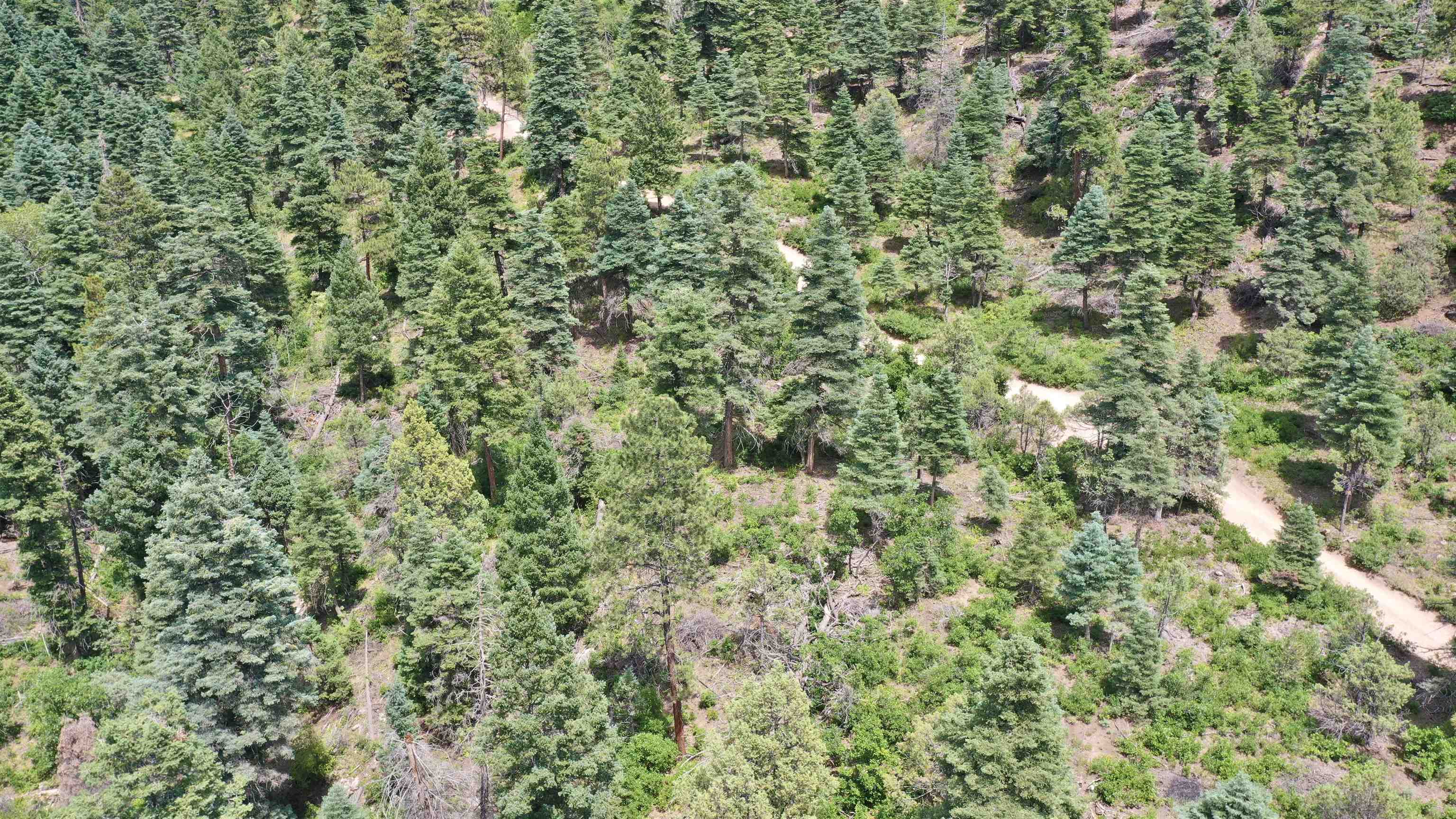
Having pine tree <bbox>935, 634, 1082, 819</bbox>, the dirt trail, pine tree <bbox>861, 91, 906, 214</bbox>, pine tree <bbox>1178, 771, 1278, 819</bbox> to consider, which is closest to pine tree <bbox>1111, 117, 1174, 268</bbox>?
the dirt trail

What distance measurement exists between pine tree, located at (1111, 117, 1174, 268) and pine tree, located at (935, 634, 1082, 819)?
37.9 m

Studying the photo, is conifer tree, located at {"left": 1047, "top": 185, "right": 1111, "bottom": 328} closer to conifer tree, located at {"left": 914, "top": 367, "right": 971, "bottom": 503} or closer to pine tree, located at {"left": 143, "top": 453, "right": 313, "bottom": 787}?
conifer tree, located at {"left": 914, "top": 367, "right": 971, "bottom": 503}

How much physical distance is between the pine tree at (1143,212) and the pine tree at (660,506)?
116 feet

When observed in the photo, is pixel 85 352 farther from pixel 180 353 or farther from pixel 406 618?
pixel 406 618

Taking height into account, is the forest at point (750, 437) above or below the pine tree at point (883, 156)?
below

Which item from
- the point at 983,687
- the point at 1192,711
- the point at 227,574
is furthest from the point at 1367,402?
the point at 227,574

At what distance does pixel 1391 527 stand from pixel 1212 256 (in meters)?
19.9

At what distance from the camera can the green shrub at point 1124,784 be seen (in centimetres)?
3291

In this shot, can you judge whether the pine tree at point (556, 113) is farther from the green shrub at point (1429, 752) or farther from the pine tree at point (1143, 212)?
the green shrub at point (1429, 752)

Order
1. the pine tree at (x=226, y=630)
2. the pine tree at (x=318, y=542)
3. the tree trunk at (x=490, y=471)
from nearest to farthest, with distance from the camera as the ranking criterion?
the pine tree at (x=226, y=630) < the pine tree at (x=318, y=542) < the tree trunk at (x=490, y=471)

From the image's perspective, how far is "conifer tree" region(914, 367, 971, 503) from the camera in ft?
147

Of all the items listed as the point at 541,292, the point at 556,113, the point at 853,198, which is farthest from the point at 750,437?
the point at 556,113

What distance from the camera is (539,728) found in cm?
3067

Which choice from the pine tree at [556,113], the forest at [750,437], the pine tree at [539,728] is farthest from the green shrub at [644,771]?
the pine tree at [556,113]
